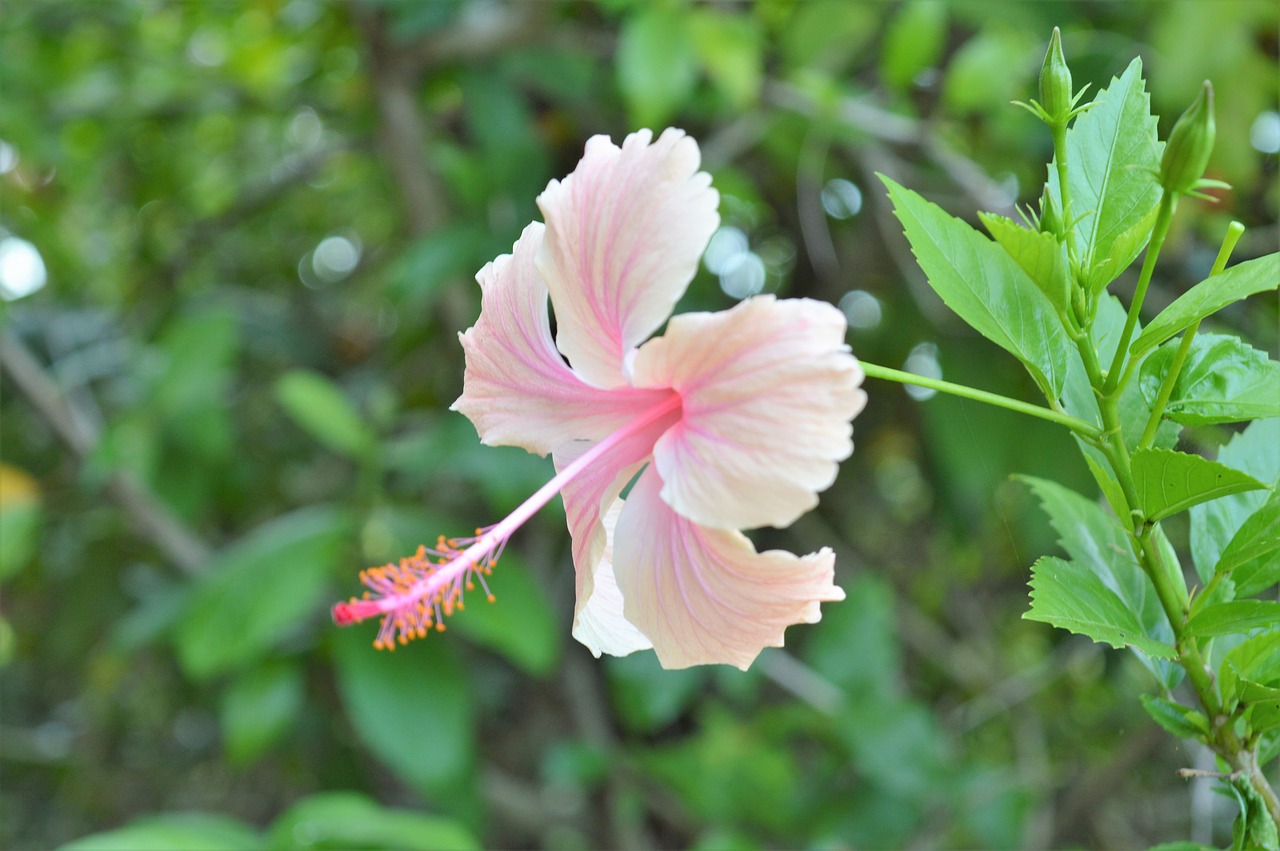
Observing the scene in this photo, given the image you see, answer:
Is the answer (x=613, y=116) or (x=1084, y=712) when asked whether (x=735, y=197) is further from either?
(x=1084, y=712)

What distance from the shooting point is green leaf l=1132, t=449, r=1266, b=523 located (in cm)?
34

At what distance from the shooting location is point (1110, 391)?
359mm

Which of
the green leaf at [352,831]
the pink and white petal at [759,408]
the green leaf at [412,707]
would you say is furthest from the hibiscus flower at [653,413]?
the green leaf at [412,707]

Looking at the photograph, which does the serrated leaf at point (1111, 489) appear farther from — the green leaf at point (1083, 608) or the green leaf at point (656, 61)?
the green leaf at point (656, 61)

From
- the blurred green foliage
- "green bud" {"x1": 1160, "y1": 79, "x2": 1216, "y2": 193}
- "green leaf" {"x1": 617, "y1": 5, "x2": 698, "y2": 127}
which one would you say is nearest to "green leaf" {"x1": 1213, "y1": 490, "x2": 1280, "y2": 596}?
"green bud" {"x1": 1160, "y1": 79, "x2": 1216, "y2": 193}

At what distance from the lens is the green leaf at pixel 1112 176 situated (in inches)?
14.5

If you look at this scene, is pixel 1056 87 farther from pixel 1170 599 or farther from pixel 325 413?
pixel 325 413

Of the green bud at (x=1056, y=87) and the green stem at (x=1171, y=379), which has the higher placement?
the green bud at (x=1056, y=87)

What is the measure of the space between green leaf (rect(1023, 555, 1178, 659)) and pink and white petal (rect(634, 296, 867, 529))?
3.3 inches

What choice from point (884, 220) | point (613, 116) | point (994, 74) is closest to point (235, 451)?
point (613, 116)

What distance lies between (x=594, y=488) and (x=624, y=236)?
0.36ft

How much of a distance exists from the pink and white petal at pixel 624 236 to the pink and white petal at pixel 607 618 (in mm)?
83

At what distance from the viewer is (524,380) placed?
454 millimetres

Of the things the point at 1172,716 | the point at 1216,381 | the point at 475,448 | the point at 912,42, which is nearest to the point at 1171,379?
the point at 1216,381
